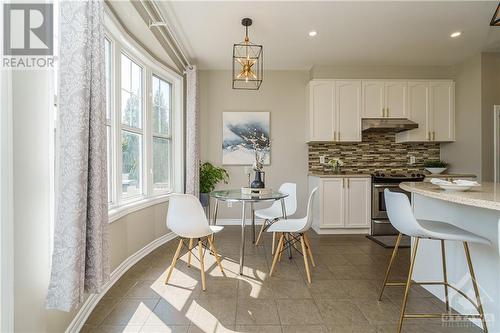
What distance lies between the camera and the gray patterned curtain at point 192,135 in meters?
3.63

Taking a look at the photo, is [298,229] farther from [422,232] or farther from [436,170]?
[436,170]

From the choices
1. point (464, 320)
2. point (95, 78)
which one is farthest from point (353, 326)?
point (95, 78)

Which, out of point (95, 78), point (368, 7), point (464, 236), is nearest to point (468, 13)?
point (368, 7)

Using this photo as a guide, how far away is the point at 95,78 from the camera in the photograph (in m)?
→ 1.48

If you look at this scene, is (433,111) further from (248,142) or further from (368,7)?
(248,142)

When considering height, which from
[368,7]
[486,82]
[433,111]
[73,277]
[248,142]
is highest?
[368,7]

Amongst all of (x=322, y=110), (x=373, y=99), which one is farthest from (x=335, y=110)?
(x=373, y=99)

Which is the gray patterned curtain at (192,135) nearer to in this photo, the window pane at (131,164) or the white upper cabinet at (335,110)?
the window pane at (131,164)

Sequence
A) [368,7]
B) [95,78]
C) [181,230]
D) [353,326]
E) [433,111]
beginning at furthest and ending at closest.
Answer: [433,111] < [368,7] < [181,230] < [353,326] < [95,78]

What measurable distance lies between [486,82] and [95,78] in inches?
197

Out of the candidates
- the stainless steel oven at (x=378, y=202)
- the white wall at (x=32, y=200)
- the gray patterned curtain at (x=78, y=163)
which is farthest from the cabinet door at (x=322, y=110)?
the white wall at (x=32, y=200)

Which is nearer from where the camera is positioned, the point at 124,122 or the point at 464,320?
the point at 464,320

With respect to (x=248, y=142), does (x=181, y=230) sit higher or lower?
lower

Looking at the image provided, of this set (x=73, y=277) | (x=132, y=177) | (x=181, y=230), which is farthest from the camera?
(x=132, y=177)
